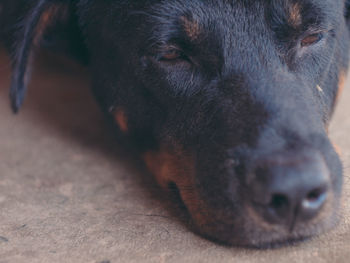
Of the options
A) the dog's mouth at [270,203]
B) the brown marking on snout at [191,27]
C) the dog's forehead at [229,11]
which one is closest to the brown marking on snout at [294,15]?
the dog's forehead at [229,11]

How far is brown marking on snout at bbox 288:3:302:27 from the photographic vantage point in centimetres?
185

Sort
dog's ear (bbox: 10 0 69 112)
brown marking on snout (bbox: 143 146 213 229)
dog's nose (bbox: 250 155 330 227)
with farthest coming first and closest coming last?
1. dog's ear (bbox: 10 0 69 112)
2. brown marking on snout (bbox: 143 146 213 229)
3. dog's nose (bbox: 250 155 330 227)

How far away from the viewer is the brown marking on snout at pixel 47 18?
2305 mm

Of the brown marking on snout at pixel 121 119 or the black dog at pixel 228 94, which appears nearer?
the black dog at pixel 228 94

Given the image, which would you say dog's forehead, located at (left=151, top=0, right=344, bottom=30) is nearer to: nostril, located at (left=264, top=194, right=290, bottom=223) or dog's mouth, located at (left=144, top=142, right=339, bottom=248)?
dog's mouth, located at (left=144, top=142, right=339, bottom=248)

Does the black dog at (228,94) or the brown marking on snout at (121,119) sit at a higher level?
the black dog at (228,94)

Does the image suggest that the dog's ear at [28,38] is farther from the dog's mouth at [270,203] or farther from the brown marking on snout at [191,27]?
the dog's mouth at [270,203]

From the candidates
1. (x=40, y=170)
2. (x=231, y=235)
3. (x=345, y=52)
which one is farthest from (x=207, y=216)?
(x=345, y=52)

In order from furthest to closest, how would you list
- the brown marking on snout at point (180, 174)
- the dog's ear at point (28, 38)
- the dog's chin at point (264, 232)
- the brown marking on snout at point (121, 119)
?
the brown marking on snout at point (121, 119), the dog's ear at point (28, 38), the brown marking on snout at point (180, 174), the dog's chin at point (264, 232)

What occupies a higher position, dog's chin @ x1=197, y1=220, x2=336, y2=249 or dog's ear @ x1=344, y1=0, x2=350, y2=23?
dog's ear @ x1=344, y1=0, x2=350, y2=23

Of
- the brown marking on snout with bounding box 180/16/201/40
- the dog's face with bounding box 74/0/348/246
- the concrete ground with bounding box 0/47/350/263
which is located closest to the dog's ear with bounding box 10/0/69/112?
the dog's face with bounding box 74/0/348/246

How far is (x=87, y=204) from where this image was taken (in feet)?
6.72

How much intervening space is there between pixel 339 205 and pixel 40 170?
139 centimetres

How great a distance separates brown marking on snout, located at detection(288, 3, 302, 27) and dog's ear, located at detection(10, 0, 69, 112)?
1090mm
